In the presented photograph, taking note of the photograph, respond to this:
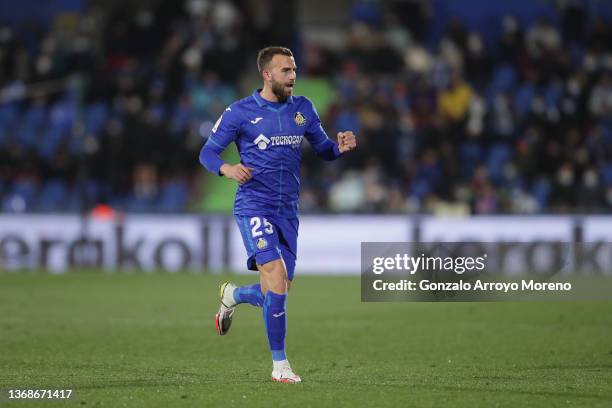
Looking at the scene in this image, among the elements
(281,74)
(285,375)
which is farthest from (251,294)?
(281,74)

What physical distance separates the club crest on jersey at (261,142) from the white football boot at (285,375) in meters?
1.73

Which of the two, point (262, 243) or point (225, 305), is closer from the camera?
point (262, 243)

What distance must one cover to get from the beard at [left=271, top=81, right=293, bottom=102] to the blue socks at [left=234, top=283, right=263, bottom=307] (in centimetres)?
162

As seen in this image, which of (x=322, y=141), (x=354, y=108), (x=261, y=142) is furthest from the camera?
(x=354, y=108)

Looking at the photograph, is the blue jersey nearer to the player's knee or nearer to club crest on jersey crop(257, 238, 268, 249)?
club crest on jersey crop(257, 238, 268, 249)

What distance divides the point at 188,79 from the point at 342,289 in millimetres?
8452

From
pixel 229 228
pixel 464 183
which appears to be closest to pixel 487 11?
pixel 464 183

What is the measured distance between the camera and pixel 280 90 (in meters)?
9.23

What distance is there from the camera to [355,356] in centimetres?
1088

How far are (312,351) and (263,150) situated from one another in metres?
2.81

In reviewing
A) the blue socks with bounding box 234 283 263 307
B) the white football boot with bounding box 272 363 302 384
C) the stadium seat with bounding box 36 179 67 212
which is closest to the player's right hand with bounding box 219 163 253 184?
the blue socks with bounding box 234 283 263 307

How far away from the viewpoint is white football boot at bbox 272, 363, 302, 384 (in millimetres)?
8875

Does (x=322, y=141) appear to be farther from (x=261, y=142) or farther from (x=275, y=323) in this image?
(x=275, y=323)

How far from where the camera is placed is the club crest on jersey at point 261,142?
9241mm
